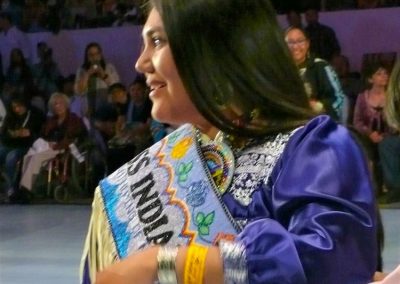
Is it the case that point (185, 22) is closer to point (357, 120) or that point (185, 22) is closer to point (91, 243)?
point (91, 243)

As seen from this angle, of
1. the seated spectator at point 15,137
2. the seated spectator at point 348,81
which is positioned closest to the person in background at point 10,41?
the seated spectator at point 15,137

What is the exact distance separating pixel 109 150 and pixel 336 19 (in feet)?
8.45

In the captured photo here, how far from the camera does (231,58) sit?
1.07m

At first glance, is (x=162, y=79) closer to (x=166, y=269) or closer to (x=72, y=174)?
(x=166, y=269)

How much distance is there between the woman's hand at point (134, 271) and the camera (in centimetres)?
95

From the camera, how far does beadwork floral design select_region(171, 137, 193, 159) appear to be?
118 cm

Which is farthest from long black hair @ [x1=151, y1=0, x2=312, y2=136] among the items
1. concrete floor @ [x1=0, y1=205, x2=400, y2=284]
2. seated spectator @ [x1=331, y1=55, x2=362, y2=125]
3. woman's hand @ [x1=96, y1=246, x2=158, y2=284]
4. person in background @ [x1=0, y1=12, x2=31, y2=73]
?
person in background @ [x1=0, y1=12, x2=31, y2=73]

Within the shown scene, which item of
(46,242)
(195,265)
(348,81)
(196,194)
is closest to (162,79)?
(196,194)

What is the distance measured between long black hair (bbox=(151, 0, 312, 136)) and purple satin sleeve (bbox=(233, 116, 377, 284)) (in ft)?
0.22

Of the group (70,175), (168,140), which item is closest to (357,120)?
(70,175)

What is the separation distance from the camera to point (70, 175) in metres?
8.73

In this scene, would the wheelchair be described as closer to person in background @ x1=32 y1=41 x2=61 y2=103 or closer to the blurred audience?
person in background @ x1=32 y1=41 x2=61 y2=103

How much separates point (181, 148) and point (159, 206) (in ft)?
0.31

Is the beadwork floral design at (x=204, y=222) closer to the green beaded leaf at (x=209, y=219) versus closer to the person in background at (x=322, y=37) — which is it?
the green beaded leaf at (x=209, y=219)
